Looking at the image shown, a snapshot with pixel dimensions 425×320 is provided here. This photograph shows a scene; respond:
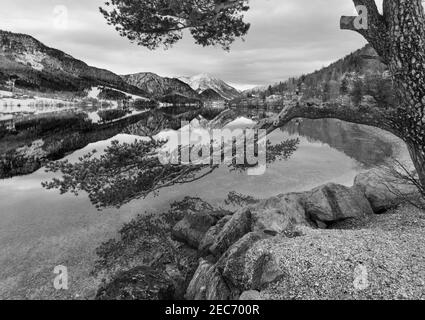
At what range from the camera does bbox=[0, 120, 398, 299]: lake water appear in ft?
35.3

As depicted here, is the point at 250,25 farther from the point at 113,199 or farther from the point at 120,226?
the point at 120,226

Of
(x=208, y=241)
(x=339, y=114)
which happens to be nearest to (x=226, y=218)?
(x=208, y=241)

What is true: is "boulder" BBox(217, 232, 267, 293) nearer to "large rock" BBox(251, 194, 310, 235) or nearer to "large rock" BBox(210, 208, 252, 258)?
"large rock" BBox(251, 194, 310, 235)

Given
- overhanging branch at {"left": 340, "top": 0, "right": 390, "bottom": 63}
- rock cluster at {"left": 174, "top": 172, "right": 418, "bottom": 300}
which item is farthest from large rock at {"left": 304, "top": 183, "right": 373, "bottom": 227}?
overhanging branch at {"left": 340, "top": 0, "right": 390, "bottom": 63}

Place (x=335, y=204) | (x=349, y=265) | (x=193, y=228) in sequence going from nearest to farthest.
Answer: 1. (x=349, y=265)
2. (x=335, y=204)
3. (x=193, y=228)

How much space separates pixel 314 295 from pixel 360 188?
8.27 m

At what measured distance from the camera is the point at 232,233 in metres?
9.63

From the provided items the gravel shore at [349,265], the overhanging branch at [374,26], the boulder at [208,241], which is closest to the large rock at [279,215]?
the gravel shore at [349,265]

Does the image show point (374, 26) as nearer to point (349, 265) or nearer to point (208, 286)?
point (349, 265)

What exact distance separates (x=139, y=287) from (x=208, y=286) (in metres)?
1.66

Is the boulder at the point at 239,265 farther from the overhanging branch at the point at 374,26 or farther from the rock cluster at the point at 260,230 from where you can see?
the overhanging branch at the point at 374,26

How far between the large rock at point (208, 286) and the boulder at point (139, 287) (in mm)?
629

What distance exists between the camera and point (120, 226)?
48.6 ft

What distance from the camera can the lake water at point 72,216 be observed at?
1077 cm
